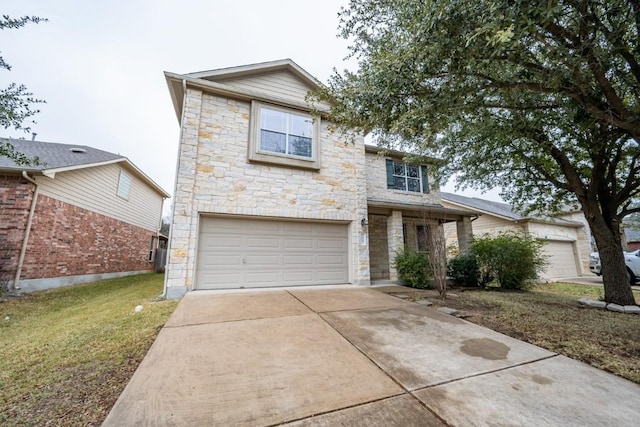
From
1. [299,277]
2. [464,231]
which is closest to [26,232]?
[299,277]

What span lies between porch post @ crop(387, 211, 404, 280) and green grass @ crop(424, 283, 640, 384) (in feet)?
8.94

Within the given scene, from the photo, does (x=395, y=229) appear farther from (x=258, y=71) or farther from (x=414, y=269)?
(x=258, y=71)

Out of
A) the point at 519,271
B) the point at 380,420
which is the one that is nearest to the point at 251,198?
the point at 380,420

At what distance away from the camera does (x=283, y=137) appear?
308 inches

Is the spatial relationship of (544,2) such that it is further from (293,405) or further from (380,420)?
(293,405)

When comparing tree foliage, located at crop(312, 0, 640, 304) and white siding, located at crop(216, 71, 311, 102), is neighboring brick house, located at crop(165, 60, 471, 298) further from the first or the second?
tree foliage, located at crop(312, 0, 640, 304)

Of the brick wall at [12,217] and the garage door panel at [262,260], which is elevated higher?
the brick wall at [12,217]

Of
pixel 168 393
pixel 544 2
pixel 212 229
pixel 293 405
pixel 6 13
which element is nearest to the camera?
pixel 293 405

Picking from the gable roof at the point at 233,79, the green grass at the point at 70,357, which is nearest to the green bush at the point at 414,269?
the gable roof at the point at 233,79

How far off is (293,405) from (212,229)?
570 cm

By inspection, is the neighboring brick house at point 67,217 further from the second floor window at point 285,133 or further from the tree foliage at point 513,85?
the tree foliage at point 513,85

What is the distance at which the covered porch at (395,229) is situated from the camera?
30.1 feet

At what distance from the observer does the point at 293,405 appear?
6.33 feet

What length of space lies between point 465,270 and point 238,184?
849 centimetres
